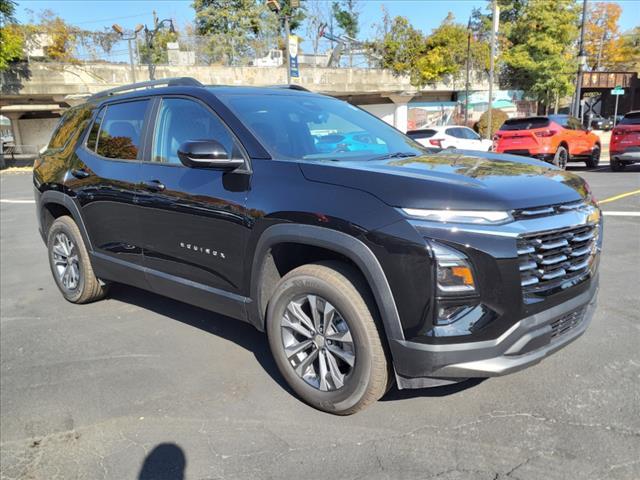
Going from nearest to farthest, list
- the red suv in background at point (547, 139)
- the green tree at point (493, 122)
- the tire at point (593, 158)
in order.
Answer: the red suv in background at point (547, 139) → the tire at point (593, 158) → the green tree at point (493, 122)

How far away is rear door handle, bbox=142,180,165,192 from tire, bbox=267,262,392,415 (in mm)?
1225

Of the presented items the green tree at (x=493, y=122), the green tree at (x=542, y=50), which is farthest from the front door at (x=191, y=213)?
the green tree at (x=542, y=50)

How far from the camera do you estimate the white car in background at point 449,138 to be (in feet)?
55.3

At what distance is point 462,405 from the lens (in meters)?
2.99

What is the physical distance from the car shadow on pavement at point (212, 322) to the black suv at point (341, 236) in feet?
1.77

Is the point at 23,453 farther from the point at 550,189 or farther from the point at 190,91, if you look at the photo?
the point at 550,189

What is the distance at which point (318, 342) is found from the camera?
292 cm

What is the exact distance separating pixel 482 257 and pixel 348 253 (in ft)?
2.14

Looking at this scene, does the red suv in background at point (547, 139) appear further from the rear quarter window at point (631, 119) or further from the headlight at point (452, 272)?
the headlight at point (452, 272)

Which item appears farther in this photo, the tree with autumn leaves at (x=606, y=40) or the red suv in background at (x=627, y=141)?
the tree with autumn leaves at (x=606, y=40)

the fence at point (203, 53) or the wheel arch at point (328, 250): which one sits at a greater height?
the fence at point (203, 53)

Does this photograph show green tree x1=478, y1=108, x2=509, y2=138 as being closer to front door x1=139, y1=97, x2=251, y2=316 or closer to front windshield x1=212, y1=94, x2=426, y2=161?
front windshield x1=212, y1=94, x2=426, y2=161

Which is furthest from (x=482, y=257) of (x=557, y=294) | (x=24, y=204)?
(x=24, y=204)

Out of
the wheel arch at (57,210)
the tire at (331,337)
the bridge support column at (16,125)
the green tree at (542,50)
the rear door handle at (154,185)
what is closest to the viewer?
the tire at (331,337)
